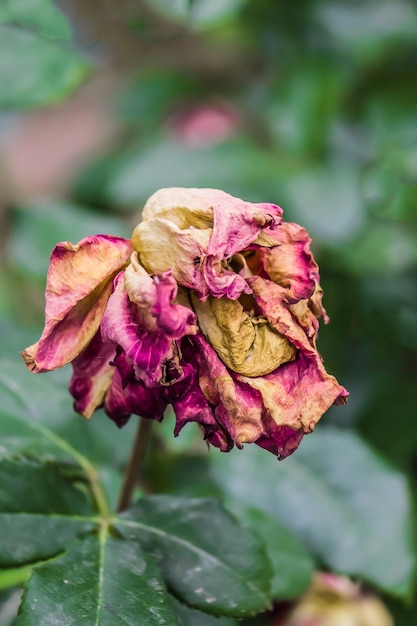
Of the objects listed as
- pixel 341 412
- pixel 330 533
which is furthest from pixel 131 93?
pixel 330 533

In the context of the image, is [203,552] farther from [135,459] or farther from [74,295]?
[74,295]

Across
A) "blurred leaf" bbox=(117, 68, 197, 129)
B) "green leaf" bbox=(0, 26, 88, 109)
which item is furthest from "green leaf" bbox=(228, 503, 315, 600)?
"blurred leaf" bbox=(117, 68, 197, 129)

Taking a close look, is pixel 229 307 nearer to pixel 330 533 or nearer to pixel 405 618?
pixel 330 533

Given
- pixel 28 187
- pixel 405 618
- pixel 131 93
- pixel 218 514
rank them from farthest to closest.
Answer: pixel 28 187
pixel 131 93
pixel 405 618
pixel 218 514

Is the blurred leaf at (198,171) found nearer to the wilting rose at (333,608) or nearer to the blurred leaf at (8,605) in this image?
the wilting rose at (333,608)

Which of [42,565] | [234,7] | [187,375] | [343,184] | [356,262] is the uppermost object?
[234,7]

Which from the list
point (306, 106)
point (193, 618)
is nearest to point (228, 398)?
point (193, 618)
